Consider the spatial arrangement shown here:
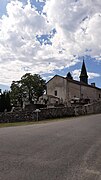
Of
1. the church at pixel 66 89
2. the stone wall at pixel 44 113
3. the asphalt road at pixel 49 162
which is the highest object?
the church at pixel 66 89

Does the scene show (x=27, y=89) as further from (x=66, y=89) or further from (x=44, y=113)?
(x=44, y=113)

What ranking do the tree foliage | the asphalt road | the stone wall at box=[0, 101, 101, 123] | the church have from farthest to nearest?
1. the tree foliage
2. the church
3. the stone wall at box=[0, 101, 101, 123]
4. the asphalt road

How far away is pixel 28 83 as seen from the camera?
9600 cm

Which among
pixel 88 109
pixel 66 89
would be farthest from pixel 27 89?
pixel 88 109

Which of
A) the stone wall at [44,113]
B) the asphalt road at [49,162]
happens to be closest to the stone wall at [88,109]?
the stone wall at [44,113]

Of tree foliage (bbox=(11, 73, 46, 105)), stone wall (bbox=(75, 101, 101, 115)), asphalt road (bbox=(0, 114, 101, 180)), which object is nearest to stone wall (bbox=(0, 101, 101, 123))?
stone wall (bbox=(75, 101, 101, 115))

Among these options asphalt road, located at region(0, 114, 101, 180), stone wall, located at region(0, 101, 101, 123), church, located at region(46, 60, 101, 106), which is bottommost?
asphalt road, located at region(0, 114, 101, 180)

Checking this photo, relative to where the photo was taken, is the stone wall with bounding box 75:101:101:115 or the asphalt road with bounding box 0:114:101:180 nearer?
the asphalt road with bounding box 0:114:101:180

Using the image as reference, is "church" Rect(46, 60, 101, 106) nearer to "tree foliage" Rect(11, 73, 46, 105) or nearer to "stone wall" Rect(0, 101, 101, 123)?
"tree foliage" Rect(11, 73, 46, 105)

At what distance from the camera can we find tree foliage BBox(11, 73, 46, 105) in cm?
9531

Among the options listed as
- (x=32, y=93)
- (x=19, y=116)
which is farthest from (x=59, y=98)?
(x=19, y=116)

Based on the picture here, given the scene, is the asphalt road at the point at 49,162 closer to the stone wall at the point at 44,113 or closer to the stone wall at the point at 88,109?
the stone wall at the point at 44,113

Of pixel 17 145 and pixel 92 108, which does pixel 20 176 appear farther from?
pixel 92 108

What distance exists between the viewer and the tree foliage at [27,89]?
95.3 metres
